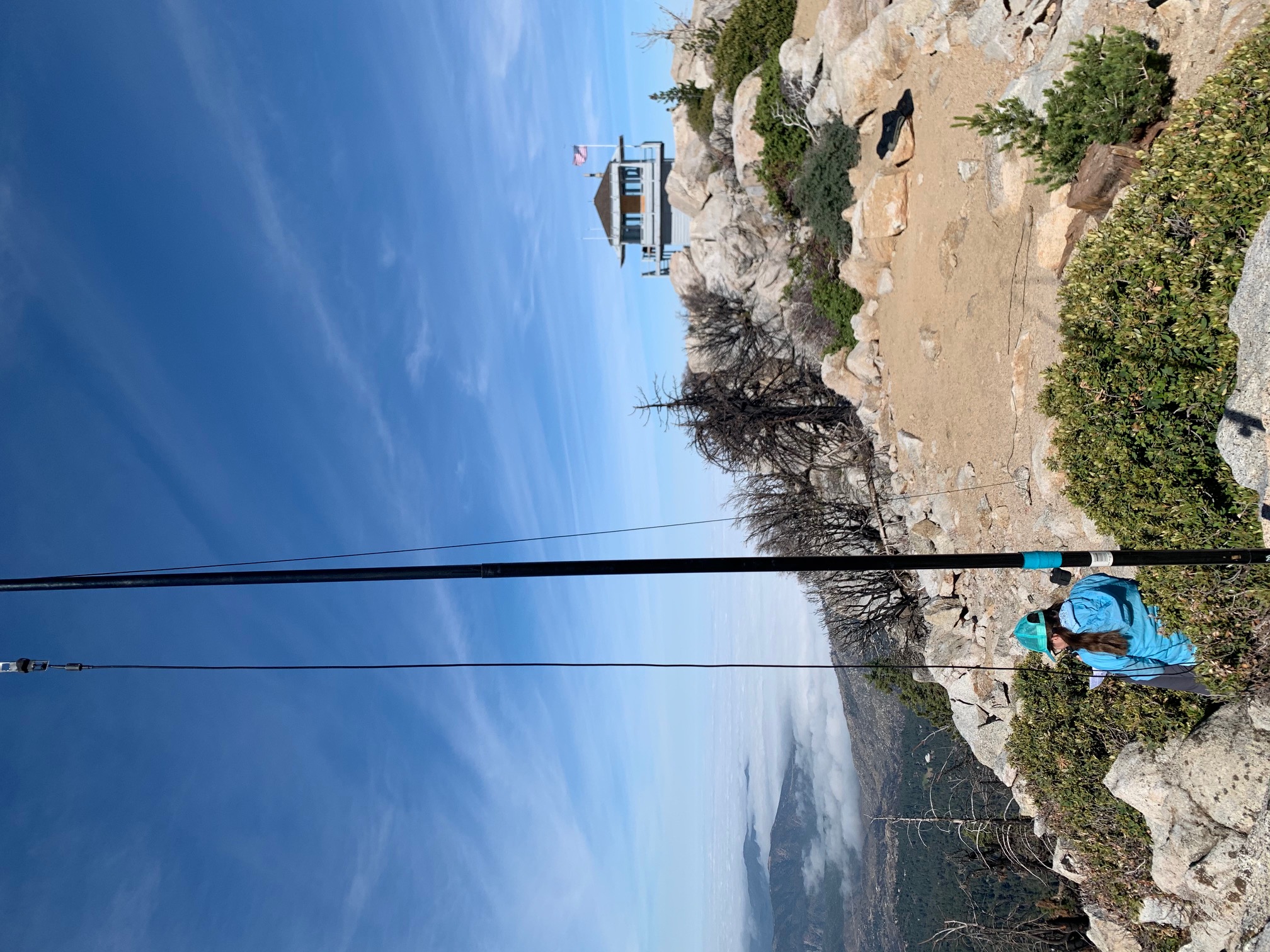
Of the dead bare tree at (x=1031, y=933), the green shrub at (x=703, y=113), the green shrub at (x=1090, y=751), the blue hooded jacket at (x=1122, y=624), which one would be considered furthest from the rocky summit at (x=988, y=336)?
the green shrub at (x=703, y=113)

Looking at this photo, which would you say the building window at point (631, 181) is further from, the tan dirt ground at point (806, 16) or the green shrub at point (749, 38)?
the tan dirt ground at point (806, 16)

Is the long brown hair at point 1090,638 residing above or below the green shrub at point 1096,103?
below

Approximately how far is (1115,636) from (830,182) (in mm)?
12157

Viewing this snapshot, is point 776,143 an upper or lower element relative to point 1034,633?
upper

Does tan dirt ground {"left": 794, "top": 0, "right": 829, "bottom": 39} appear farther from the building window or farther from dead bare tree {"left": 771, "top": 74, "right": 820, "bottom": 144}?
the building window

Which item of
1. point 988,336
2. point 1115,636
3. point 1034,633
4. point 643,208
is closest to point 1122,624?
point 1115,636

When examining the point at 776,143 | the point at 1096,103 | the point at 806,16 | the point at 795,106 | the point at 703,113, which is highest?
the point at 703,113

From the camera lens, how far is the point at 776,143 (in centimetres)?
1922

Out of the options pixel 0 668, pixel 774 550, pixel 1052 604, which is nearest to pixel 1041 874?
pixel 1052 604

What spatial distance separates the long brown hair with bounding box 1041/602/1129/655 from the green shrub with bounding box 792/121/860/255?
1133 cm

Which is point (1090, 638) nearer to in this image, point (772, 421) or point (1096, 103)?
point (1096, 103)

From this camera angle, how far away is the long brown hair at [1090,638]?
7.91m

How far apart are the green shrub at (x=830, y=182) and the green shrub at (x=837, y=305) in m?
0.80

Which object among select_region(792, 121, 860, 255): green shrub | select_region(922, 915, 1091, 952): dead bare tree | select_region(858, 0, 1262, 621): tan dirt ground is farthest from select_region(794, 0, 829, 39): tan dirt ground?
select_region(922, 915, 1091, 952): dead bare tree
